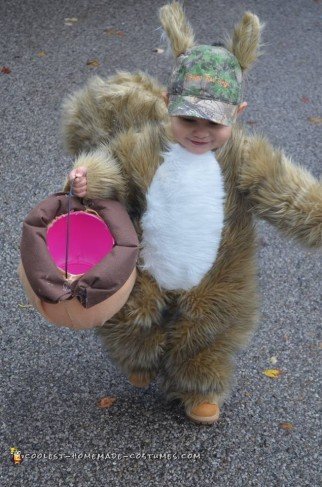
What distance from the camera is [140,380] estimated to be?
8.39 feet

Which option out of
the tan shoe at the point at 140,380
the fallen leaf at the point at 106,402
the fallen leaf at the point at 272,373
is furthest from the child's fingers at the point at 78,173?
the fallen leaf at the point at 272,373

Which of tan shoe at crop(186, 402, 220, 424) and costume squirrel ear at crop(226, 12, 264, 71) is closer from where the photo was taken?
costume squirrel ear at crop(226, 12, 264, 71)

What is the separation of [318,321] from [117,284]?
1462 millimetres

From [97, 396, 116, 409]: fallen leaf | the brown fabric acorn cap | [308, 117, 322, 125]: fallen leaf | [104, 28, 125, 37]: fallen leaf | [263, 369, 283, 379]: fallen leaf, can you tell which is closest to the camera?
the brown fabric acorn cap

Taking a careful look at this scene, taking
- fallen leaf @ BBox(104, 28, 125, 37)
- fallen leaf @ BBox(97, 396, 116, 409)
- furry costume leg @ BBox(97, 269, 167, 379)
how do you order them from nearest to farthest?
1. furry costume leg @ BBox(97, 269, 167, 379)
2. fallen leaf @ BBox(97, 396, 116, 409)
3. fallen leaf @ BBox(104, 28, 125, 37)

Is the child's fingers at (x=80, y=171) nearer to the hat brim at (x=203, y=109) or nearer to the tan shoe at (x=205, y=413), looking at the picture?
the hat brim at (x=203, y=109)

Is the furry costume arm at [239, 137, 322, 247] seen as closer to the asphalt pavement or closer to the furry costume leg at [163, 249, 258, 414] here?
the asphalt pavement

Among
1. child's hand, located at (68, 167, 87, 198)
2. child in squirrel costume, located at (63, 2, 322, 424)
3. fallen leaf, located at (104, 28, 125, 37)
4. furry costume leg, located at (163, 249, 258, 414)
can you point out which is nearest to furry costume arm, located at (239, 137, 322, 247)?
child in squirrel costume, located at (63, 2, 322, 424)

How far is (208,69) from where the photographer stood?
2.16 m

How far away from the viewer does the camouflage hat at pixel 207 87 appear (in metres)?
2.13

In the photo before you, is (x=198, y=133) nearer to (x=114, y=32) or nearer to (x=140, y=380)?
(x=140, y=380)

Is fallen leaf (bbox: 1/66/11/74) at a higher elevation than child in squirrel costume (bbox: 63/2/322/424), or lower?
lower

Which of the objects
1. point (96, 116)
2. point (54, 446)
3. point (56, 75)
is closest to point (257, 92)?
point (56, 75)

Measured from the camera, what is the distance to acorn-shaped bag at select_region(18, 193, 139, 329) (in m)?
2.00
